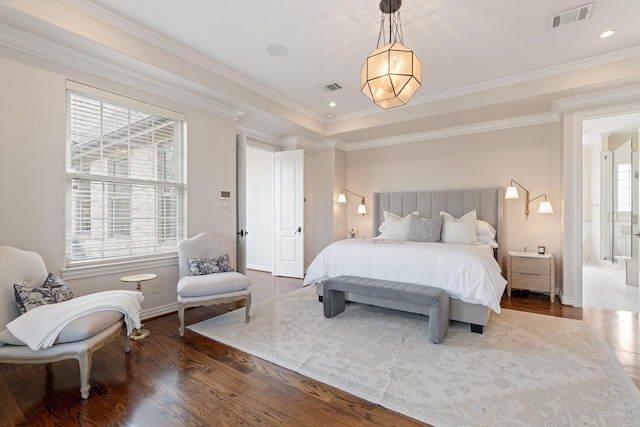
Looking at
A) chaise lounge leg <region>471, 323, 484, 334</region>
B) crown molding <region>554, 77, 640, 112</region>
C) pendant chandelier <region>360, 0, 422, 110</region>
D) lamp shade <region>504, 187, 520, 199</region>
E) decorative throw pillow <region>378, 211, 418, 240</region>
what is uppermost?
crown molding <region>554, 77, 640, 112</region>

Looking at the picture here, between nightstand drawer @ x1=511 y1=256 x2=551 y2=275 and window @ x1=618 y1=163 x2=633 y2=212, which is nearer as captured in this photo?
nightstand drawer @ x1=511 y1=256 x2=551 y2=275

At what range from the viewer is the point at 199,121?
155 inches

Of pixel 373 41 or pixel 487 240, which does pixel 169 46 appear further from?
pixel 487 240

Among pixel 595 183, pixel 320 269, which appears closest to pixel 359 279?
pixel 320 269

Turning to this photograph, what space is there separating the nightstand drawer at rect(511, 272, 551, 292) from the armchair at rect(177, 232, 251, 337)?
12.5ft

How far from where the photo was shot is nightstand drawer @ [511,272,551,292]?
408 centimetres

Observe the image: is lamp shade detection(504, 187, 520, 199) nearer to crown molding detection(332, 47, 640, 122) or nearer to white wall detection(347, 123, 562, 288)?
white wall detection(347, 123, 562, 288)

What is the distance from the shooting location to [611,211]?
231 inches

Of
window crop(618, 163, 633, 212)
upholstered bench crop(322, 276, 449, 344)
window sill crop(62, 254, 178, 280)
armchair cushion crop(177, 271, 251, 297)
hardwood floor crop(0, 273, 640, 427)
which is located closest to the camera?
hardwood floor crop(0, 273, 640, 427)

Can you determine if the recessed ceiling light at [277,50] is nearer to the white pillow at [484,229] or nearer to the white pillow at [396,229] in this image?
the white pillow at [396,229]

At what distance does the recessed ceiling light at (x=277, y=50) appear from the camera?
3185 millimetres

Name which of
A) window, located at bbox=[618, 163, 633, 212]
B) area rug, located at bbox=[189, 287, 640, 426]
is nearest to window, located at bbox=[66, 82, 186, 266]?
area rug, located at bbox=[189, 287, 640, 426]

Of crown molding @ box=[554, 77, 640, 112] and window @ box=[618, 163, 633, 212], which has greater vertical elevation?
crown molding @ box=[554, 77, 640, 112]

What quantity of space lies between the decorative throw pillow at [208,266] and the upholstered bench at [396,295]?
1282 millimetres
